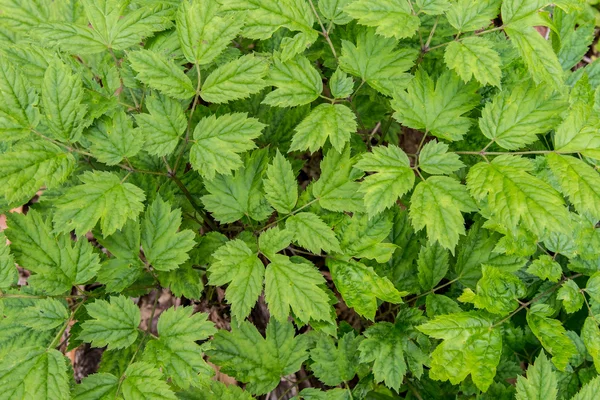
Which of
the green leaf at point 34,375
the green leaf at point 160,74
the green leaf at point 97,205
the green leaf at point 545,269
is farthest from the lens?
the green leaf at point 545,269

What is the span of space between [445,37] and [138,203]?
167 cm

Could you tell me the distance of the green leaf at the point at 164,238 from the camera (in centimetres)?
193

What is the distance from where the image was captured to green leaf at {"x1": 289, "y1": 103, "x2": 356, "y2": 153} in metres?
1.91

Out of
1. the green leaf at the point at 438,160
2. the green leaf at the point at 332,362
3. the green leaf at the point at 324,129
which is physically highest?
the green leaf at the point at 324,129

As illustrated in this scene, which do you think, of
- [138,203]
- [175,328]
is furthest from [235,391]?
[138,203]

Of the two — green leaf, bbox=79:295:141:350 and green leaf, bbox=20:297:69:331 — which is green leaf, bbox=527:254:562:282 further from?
green leaf, bbox=20:297:69:331

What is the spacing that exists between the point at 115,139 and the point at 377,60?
1178 millimetres

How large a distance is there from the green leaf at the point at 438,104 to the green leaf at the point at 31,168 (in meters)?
1.39

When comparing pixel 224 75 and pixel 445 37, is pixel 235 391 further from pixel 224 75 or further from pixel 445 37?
pixel 445 37

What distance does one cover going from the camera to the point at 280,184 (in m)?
1.97

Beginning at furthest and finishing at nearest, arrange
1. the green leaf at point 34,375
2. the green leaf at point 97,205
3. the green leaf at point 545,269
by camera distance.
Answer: the green leaf at point 545,269, the green leaf at point 97,205, the green leaf at point 34,375

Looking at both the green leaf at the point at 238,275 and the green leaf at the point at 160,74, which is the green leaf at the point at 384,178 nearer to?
the green leaf at the point at 238,275

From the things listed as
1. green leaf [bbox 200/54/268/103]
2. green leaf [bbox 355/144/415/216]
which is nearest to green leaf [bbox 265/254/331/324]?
green leaf [bbox 355/144/415/216]

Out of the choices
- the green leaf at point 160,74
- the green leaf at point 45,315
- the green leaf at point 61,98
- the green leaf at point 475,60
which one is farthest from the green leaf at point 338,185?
the green leaf at point 45,315
